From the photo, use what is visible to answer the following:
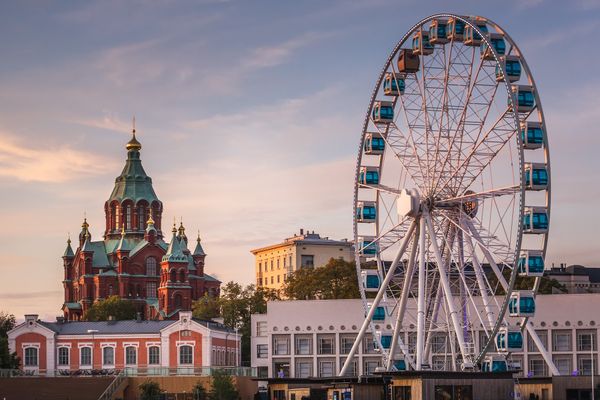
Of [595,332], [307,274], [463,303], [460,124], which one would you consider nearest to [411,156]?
[460,124]

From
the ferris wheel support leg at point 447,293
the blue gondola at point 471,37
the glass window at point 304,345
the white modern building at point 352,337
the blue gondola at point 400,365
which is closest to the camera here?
the ferris wheel support leg at point 447,293

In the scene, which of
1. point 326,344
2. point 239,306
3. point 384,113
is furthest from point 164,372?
point 239,306

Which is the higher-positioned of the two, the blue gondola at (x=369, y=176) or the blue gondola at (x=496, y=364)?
the blue gondola at (x=369, y=176)

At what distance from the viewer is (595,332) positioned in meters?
126

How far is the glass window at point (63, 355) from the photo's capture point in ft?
477

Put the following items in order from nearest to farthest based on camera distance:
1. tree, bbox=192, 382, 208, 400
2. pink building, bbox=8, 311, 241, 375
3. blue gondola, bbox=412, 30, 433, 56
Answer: blue gondola, bbox=412, 30, 433, 56, tree, bbox=192, 382, 208, 400, pink building, bbox=8, 311, 241, 375

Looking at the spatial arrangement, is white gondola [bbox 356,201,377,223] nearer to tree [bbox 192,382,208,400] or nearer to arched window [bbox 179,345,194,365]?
Result: tree [bbox 192,382,208,400]

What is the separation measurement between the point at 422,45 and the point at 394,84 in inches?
132

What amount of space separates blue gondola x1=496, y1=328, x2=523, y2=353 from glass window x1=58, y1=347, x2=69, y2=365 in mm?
74137

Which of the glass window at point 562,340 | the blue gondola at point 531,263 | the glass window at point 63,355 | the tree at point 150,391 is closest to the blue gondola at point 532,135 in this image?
the blue gondola at point 531,263

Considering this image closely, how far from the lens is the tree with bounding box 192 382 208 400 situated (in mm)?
111787

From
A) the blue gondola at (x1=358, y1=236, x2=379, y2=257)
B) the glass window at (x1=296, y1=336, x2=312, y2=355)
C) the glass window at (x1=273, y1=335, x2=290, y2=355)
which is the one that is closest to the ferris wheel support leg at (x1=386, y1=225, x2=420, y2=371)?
the blue gondola at (x1=358, y1=236, x2=379, y2=257)

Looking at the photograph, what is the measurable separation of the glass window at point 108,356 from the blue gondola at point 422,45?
66.3m

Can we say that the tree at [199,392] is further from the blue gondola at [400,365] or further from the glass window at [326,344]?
the blue gondola at [400,365]
